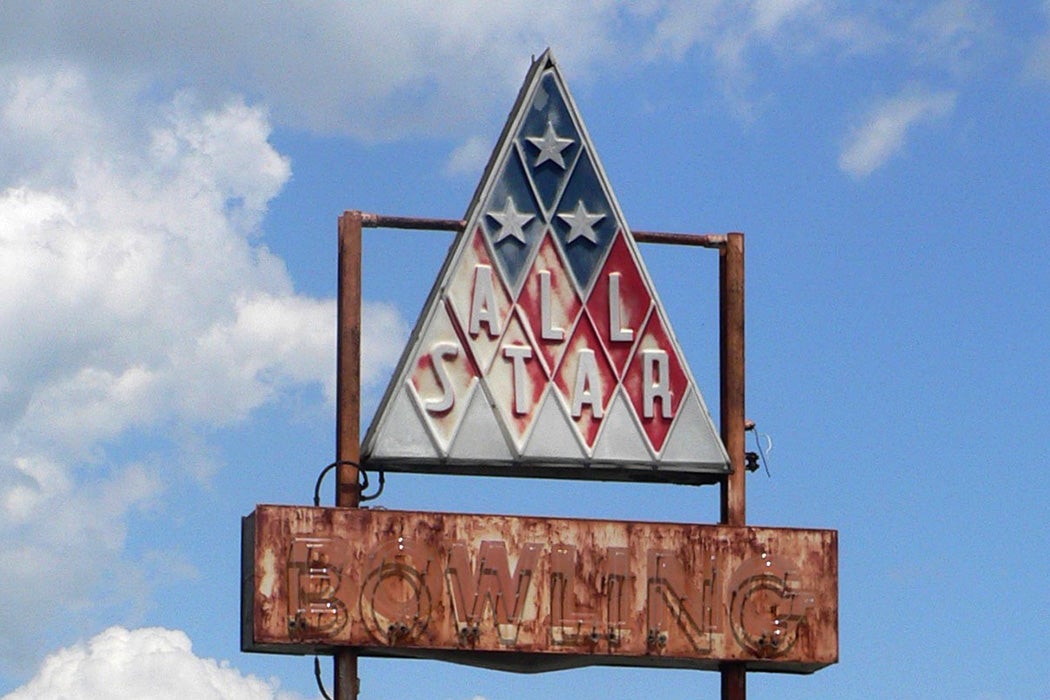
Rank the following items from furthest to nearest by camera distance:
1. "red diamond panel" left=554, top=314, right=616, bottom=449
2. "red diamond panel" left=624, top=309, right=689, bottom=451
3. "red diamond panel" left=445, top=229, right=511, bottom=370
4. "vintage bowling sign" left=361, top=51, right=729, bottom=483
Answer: "red diamond panel" left=624, top=309, right=689, bottom=451
"red diamond panel" left=554, top=314, right=616, bottom=449
"red diamond panel" left=445, top=229, right=511, bottom=370
"vintage bowling sign" left=361, top=51, right=729, bottom=483

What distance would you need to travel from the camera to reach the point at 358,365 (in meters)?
20.7

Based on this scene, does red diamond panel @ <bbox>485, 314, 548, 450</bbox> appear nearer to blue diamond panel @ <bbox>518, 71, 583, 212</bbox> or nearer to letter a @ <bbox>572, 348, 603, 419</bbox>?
letter a @ <bbox>572, 348, 603, 419</bbox>

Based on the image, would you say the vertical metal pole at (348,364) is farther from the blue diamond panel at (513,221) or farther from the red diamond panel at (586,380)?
the red diamond panel at (586,380)

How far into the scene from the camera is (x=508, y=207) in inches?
834

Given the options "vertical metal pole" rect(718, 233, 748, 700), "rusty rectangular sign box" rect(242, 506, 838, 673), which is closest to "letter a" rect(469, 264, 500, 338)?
"rusty rectangular sign box" rect(242, 506, 838, 673)

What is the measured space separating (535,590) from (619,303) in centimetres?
252

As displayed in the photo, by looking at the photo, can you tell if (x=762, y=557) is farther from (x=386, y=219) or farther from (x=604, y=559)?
Answer: (x=386, y=219)

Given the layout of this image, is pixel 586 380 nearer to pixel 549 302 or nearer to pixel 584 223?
pixel 549 302

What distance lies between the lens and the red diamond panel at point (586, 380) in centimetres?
2105

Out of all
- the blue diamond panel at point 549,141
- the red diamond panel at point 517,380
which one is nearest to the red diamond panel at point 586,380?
the red diamond panel at point 517,380

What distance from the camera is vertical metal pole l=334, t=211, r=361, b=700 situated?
67.1 feet

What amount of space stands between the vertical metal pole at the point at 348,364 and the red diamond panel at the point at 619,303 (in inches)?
76.9

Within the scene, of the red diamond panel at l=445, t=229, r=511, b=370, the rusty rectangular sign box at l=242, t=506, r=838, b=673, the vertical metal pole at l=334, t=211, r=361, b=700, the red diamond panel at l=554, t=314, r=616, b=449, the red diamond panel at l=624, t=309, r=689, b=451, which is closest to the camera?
the rusty rectangular sign box at l=242, t=506, r=838, b=673

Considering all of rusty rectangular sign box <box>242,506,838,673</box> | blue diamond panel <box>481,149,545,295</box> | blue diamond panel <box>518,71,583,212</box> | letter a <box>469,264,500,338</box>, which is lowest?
rusty rectangular sign box <box>242,506,838,673</box>
